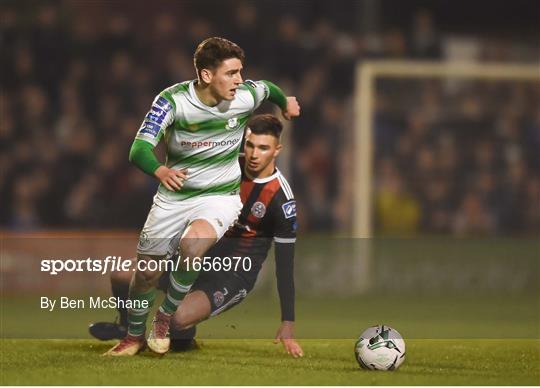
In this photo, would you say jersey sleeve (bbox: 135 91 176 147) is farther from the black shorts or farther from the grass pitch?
the grass pitch

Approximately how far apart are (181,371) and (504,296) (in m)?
5.59

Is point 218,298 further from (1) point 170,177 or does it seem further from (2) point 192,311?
(1) point 170,177

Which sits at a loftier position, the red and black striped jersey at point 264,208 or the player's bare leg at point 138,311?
the red and black striped jersey at point 264,208

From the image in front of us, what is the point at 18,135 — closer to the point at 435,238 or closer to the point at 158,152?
the point at 158,152

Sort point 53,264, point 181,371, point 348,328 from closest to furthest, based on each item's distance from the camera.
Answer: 1. point 181,371
2. point 348,328
3. point 53,264

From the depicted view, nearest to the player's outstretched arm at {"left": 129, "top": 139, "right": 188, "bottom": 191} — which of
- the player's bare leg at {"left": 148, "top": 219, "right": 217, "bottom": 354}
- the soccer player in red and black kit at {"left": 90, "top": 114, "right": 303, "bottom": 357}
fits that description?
the player's bare leg at {"left": 148, "top": 219, "right": 217, "bottom": 354}

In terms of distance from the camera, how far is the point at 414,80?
13352 mm

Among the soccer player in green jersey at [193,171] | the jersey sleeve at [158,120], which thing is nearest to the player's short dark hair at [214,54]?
the soccer player in green jersey at [193,171]

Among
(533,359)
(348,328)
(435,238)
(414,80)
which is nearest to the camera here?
(533,359)

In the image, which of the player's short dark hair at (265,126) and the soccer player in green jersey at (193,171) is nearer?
the soccer player in green jersey at (193,171)

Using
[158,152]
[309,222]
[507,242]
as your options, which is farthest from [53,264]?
[507,242]

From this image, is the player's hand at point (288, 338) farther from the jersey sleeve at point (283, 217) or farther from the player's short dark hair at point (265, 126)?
the player's short dark hair at point (265, 126)

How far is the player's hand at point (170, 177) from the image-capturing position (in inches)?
241

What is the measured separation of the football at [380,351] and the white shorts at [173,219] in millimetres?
1003
